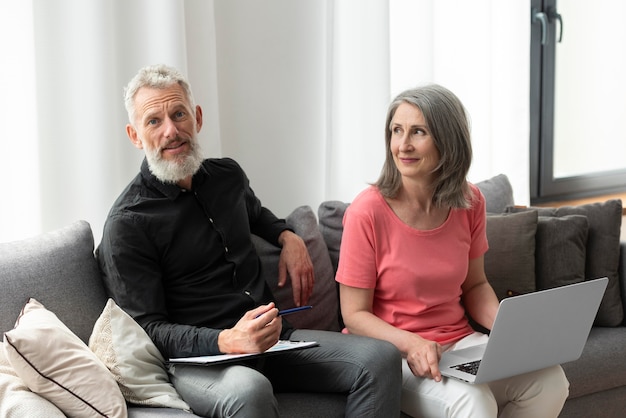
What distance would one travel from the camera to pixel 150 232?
99.3 inches

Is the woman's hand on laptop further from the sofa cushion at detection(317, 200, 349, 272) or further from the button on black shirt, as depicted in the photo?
the sofa cushion at detection(317, 200, 349, 272)

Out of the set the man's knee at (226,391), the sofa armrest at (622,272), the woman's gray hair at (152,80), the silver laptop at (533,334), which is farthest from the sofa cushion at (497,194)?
the man's knee at (226,391)

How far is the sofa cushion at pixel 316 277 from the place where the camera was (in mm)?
2910

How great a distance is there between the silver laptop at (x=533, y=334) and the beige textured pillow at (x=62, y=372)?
85 centimetres

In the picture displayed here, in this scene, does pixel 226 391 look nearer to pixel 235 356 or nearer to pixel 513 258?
pixel 235 356

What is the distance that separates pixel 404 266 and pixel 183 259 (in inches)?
24.0

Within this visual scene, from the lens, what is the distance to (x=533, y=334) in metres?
2.35

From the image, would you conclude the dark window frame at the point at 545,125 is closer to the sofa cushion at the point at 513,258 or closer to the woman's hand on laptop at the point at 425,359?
the sofa cushion at the point at 513,258

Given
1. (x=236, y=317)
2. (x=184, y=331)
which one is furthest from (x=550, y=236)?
(x=184, y=331)

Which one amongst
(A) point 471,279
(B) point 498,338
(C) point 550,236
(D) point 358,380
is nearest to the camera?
(B) point 498,338

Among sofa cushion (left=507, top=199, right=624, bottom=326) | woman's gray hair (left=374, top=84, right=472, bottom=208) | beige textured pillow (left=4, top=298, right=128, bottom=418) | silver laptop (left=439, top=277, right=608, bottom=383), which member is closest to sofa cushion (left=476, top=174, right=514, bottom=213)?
sofa cushion (left=507, top=199, right=624, bottom=326)

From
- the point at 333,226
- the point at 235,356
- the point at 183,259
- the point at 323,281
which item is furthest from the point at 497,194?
the point at 235,356

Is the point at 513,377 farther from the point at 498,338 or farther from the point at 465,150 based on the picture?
the point at 465,150

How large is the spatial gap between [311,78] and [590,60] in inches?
68.0
